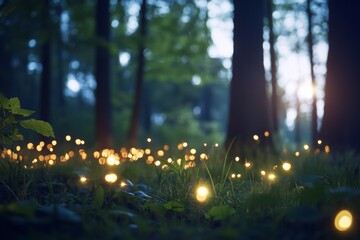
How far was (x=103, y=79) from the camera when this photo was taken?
9.66 meters

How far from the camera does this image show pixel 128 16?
1205 centimetres

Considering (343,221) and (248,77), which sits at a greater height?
(248,77)

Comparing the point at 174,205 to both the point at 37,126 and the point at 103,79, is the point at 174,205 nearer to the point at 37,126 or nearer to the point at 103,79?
the point at 37,126

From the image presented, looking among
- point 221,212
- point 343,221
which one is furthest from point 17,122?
point 343,221

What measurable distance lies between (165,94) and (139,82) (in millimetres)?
11396

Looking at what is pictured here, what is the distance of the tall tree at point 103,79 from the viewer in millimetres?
9422

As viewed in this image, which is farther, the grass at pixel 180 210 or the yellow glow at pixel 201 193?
the yellow glow at pixel 201 193

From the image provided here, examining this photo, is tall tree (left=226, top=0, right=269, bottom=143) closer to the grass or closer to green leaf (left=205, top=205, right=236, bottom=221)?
the grass

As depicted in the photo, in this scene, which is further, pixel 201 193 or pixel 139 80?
pixel 139 80

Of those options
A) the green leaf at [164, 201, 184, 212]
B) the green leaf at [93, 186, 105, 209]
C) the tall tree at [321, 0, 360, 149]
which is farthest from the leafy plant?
the tall tree at [321, 0, 360, 149]

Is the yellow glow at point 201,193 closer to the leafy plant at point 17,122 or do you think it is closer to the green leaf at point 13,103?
the leafy plant at point 17,122

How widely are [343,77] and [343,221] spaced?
4457mm

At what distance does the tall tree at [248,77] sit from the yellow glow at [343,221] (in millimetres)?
3946

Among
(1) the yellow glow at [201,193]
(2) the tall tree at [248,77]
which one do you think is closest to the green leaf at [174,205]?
(1) the yellow glow at [201,193]
